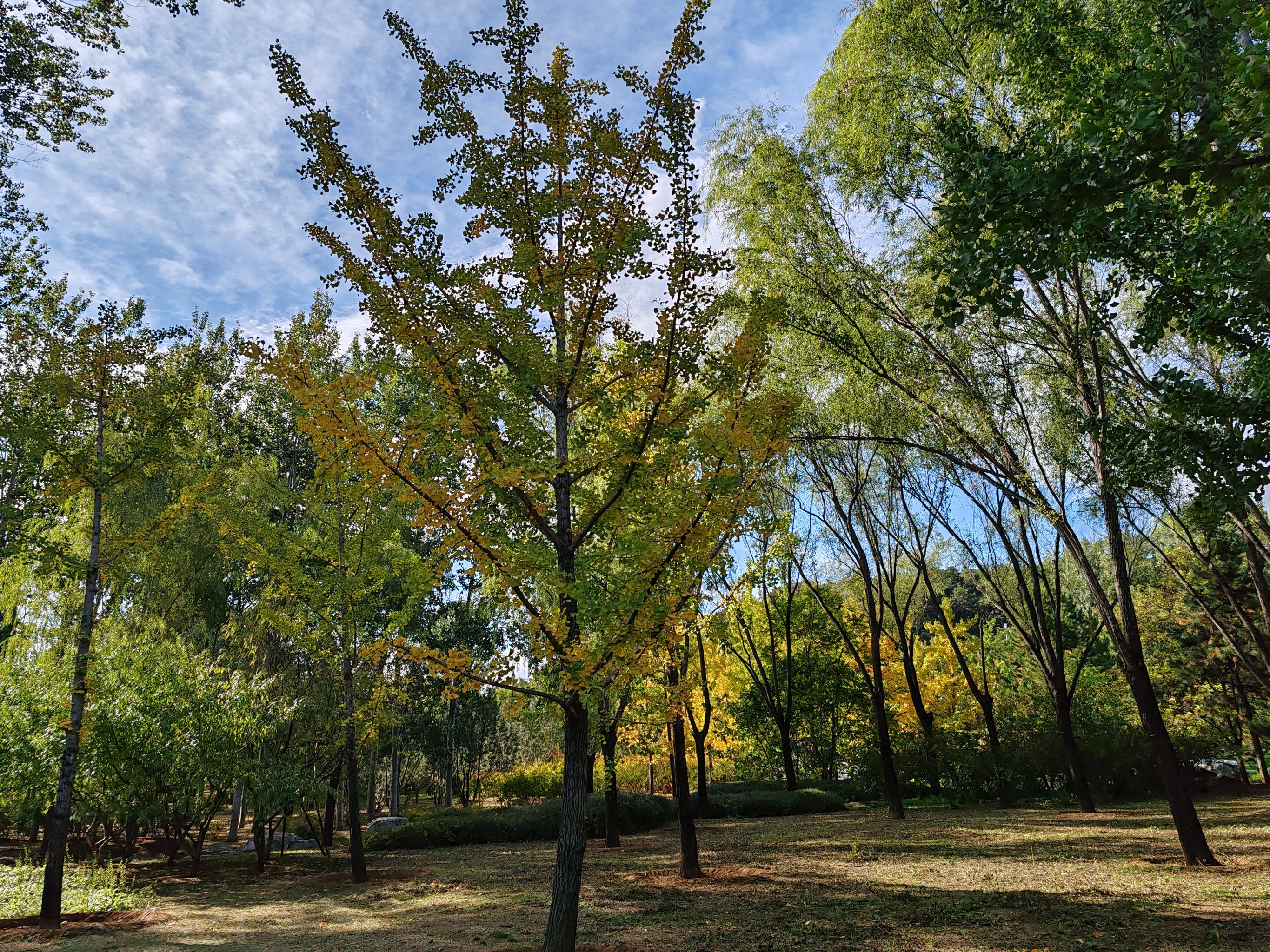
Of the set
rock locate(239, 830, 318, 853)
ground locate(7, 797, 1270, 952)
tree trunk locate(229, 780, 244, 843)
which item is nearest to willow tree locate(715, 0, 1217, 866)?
ground locate(7, 797, 1270, 952)

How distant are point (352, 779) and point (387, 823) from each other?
8592mm

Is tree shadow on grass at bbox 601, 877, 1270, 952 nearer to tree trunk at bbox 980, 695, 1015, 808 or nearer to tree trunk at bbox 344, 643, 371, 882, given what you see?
tree trunk at bbox 344, 643, 371, 882

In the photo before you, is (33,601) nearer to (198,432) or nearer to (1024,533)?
(198,432)

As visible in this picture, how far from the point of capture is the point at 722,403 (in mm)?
10625

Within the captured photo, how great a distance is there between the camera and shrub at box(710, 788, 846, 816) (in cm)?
1784

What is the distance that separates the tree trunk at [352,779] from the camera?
439 inches

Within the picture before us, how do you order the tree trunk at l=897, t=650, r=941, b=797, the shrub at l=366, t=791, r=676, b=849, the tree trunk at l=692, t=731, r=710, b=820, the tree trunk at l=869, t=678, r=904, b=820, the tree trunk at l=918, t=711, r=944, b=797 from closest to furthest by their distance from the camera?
the tree trunk at l=692, t=731, r=710, b=820, the tree trunk at l=869, t=678, r=904, b=820, the shrub at l=366, t=791, r=676, b=849, the tree trunk at l=897, t=650, r=941, b=797, the tree trunk at l=918, t=711, r=944, b=797

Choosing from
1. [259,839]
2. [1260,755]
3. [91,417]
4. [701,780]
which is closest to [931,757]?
[701,780]

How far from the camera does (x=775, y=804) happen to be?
1791cm

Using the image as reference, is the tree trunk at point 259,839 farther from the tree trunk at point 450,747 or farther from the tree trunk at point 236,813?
the tree trunk at point 450,747

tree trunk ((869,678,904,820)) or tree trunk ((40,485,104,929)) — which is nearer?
tree trunk ((40,485,104,929))

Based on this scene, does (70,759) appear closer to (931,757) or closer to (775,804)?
(775,804)

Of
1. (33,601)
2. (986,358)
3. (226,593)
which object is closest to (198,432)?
(226,593)

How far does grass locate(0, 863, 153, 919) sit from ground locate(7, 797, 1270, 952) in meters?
0.48
